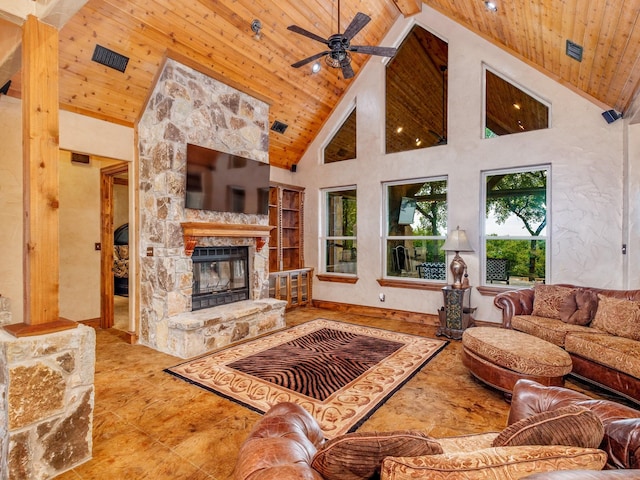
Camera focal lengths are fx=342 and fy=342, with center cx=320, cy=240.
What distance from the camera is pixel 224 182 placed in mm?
4496

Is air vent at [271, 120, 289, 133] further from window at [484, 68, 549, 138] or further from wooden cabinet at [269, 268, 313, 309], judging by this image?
window at [484, 68, 549, 138]

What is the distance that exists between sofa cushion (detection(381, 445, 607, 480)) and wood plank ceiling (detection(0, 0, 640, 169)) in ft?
10.7

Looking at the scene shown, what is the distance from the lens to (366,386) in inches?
Answer: 122

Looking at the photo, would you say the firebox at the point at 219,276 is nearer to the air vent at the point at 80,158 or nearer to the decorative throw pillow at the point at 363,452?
the air vent at the point at 80,158

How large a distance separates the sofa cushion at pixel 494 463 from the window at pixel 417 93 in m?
5.15

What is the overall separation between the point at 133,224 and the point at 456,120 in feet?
15.9

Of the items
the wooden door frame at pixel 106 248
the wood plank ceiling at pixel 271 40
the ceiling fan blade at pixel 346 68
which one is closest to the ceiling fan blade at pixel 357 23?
the ceiling fan blade at pixel 346 68

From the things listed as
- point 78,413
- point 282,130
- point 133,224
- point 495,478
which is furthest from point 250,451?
point 282,130

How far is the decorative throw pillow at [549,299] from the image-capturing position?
12.3 ft

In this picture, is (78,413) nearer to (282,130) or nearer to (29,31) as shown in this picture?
(29,31)

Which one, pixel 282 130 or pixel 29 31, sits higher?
pixel 282 130

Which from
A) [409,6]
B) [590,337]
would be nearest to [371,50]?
[409,6]

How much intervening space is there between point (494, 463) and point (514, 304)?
11.5ft

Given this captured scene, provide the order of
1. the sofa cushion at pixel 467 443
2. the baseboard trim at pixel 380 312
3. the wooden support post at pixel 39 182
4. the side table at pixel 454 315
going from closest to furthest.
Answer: the sofa cushion at pixel 467 443
the wooden support post at pixel 39 182
the side table at pixel 454 315
the baseboard trim at pixel 380 312
